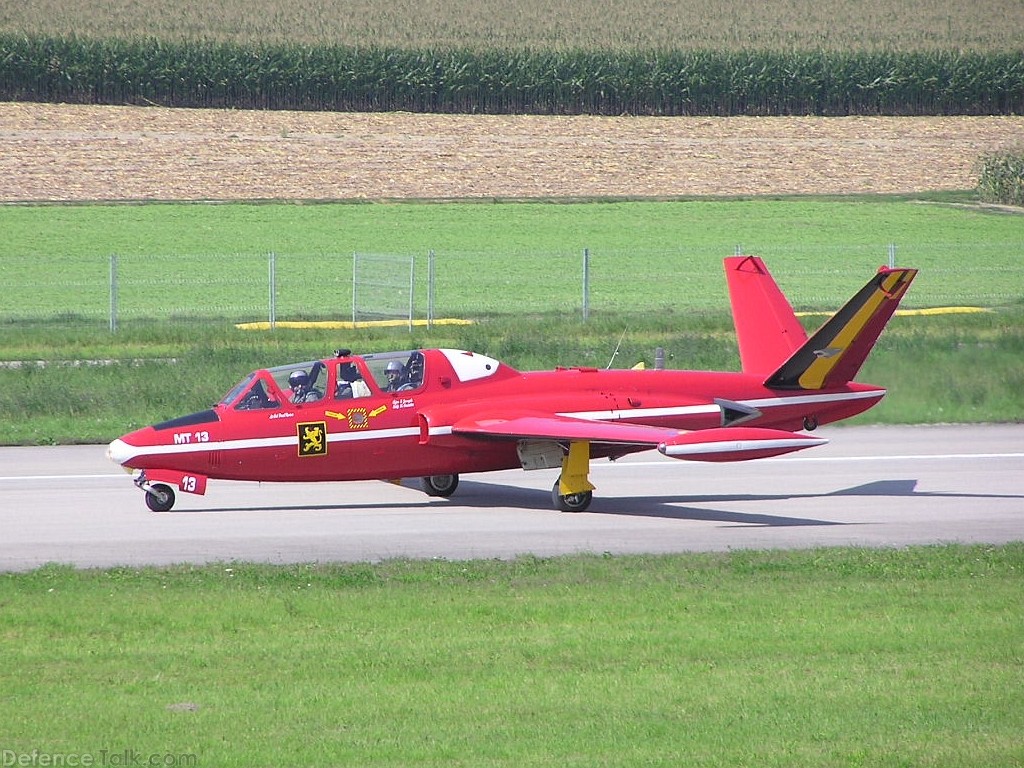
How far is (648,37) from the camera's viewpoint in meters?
100

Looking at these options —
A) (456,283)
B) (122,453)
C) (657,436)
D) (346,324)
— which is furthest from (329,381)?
(456,283)

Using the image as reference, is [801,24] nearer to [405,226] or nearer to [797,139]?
[797,139]

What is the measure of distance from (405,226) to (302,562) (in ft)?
147

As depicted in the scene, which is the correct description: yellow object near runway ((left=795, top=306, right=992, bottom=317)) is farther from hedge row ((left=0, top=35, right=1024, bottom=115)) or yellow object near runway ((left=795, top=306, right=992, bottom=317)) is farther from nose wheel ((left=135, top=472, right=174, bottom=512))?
hedge row ((left=0, top=35, right=1024, bottom=115))

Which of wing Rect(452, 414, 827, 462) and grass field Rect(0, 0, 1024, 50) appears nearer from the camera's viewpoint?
wing Rect(452, 414, 827, 462)

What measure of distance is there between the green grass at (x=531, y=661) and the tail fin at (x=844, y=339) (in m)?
5.28

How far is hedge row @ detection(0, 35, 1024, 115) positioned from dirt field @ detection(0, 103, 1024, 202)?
3.06 meters

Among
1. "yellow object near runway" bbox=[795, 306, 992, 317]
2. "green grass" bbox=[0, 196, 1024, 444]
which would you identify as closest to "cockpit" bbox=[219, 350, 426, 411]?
"green grass" bbox=[0, 196, 1024, 444]

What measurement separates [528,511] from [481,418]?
4.33 ft

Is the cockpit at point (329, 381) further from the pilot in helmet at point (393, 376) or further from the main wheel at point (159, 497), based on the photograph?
the main wheel at point (159, 497)

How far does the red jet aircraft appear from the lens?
17828 millimetres

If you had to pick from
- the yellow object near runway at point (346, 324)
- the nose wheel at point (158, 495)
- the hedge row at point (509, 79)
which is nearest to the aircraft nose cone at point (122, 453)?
the nose wheel at point (158, 495)

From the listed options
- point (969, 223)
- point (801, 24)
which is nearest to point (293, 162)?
point (969, 223)

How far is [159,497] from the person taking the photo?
18078mm
